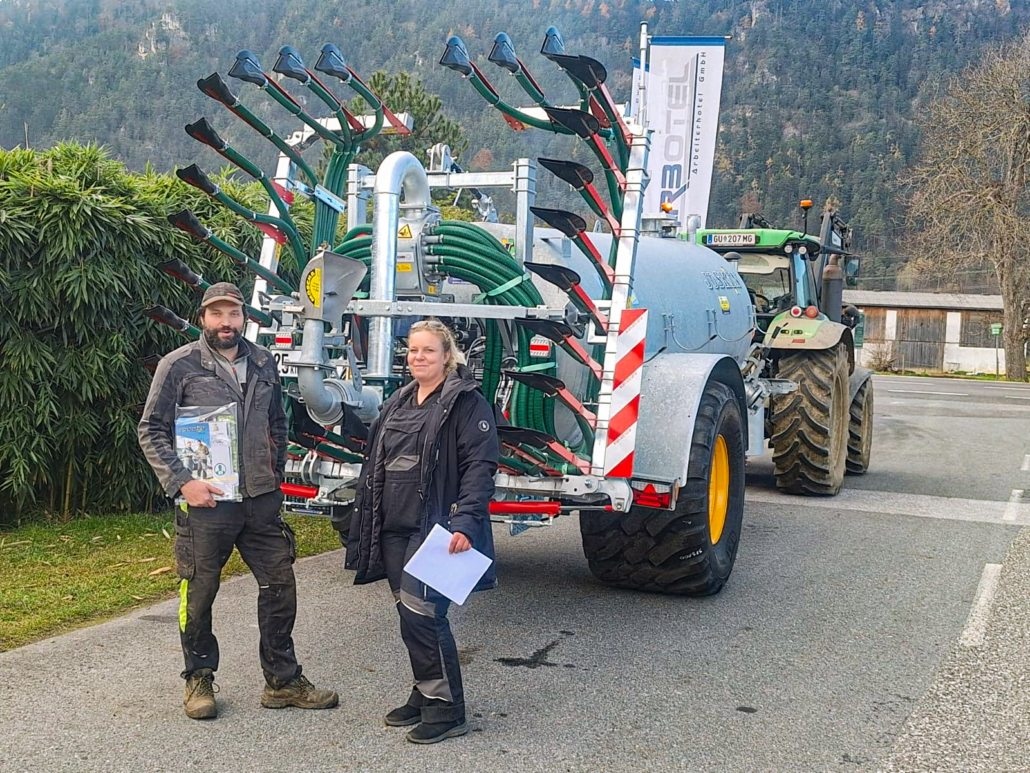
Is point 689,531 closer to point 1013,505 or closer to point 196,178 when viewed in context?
point 196,178

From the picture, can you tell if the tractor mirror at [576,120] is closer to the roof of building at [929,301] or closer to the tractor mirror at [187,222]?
the tractor mirror at [187,222]

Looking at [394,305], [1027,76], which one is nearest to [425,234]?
[394,305]

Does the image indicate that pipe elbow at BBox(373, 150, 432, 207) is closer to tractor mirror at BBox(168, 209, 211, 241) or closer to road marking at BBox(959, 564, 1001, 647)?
tractor mirror at BBox(168, 209, 211, 241)

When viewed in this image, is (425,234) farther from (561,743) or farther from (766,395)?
(766,395)

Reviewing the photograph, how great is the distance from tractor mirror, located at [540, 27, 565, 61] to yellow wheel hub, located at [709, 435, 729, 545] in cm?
264

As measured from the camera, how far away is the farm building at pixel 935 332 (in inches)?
1763

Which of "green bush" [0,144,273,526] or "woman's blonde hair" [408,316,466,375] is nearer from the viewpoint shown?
"woman's blonde hair" [408,316,466,375]

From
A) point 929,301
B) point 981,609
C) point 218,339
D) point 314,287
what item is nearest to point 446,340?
point 314,287

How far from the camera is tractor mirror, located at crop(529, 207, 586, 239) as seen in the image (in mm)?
5008

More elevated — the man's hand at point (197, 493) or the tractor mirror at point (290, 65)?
the tractor mirror at point (290, 65)

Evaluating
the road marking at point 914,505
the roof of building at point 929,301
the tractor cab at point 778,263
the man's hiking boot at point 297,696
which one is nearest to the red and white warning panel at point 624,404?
the man's hiking boot at point 297,696

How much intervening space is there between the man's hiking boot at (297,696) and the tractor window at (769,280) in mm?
7948

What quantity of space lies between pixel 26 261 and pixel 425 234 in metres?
3.49

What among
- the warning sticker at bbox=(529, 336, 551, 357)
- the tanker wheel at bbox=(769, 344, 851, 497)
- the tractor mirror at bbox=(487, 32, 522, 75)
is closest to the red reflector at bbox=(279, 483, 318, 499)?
the warning sticker at bbox=(529, 336, 551, 357)
